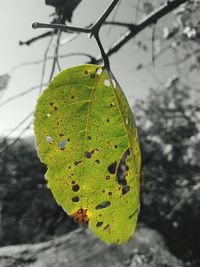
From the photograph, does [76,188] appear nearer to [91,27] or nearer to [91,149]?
[91,149]

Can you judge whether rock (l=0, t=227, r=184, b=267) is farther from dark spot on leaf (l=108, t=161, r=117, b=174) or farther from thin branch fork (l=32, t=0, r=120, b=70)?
thin branch fork (l=32, t=0, r=120, b=70)

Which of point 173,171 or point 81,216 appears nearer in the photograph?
point 81,216

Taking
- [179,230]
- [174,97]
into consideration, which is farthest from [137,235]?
[174,97]

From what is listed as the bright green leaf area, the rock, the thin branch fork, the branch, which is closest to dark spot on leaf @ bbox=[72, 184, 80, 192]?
the bright green leaf area

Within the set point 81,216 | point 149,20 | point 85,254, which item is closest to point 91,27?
point 81,216

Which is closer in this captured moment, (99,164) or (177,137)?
(99,164)

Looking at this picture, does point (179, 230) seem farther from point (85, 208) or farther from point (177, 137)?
point (85, 208)

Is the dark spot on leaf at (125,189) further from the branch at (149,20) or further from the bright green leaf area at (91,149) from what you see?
the branch at (149,20)
